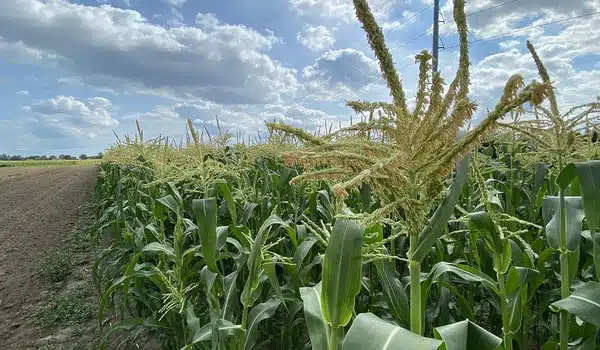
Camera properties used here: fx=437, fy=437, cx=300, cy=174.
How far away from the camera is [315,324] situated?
5.34ft

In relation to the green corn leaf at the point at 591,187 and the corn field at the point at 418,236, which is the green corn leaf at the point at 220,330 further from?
the green corn leaf at the point at 591,187

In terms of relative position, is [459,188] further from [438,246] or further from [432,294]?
[432,294]

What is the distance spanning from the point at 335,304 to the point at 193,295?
3026 millimetres

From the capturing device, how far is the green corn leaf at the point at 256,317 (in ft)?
7.93

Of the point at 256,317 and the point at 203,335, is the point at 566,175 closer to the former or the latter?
the point at 256,317

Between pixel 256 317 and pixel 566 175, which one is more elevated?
pixel 566 175

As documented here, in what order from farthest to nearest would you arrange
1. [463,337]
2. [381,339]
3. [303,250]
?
[303,250] → [463,337] → [381,339]

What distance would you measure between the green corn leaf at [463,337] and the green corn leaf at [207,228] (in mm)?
1660

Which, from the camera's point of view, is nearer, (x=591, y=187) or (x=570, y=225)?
(x=591, y=187)

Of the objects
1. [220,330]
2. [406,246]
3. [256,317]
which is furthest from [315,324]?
[406,246]

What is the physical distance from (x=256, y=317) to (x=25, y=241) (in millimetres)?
8954

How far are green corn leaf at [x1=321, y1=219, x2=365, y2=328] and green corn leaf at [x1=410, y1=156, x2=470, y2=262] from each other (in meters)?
0.19

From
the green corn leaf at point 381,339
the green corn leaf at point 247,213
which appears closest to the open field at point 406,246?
the green corn leaf at point 381,339

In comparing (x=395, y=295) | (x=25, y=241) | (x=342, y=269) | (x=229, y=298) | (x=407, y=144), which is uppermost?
(x=407, y=144)
